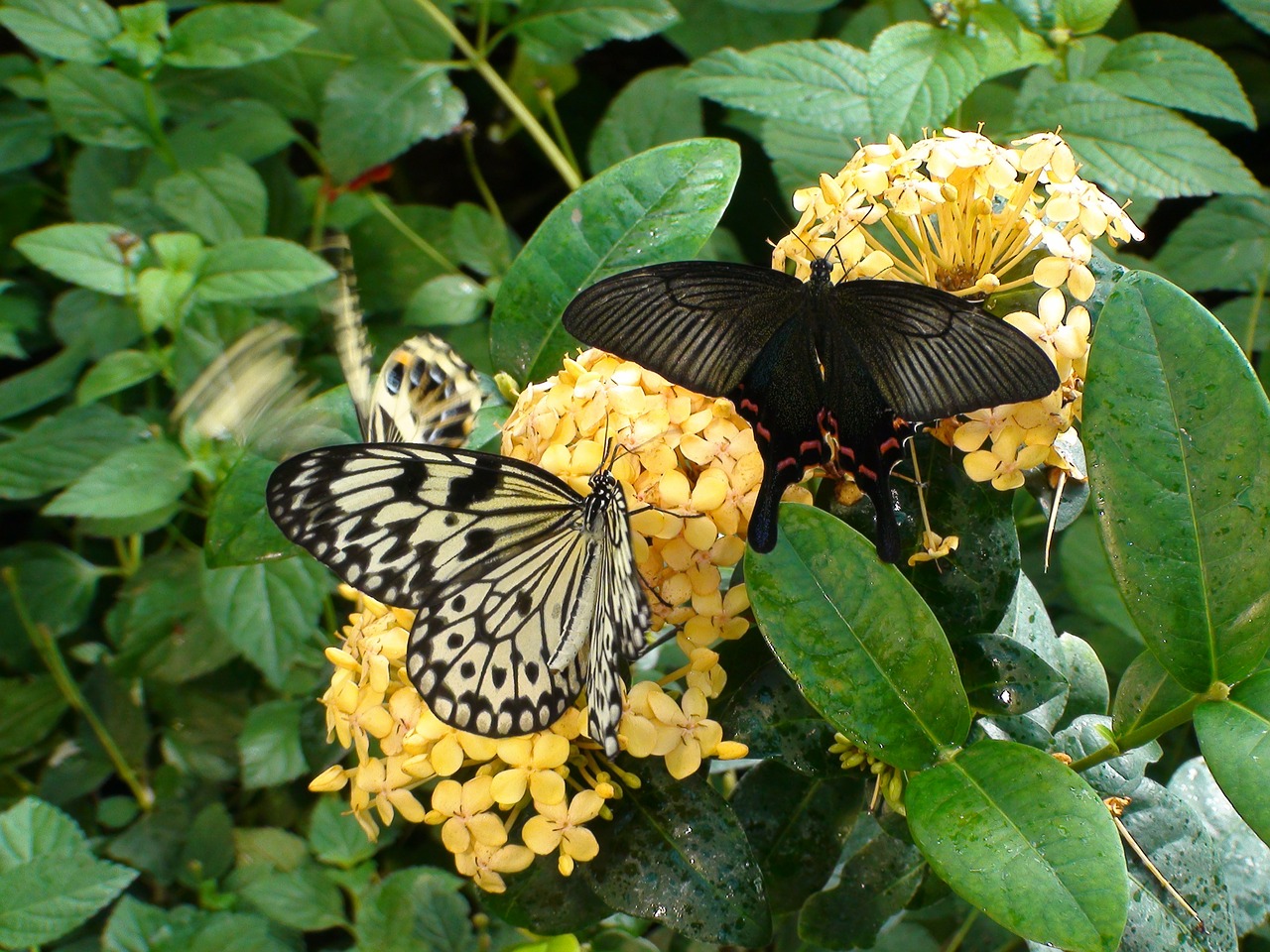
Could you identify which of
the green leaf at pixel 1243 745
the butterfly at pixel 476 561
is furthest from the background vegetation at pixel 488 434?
the butterfly at pixel 476 561

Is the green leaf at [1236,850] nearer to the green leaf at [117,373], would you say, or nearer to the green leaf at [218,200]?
the green leaf at [117,373]

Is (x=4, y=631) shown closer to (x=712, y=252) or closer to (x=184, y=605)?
(x=184, y=605)

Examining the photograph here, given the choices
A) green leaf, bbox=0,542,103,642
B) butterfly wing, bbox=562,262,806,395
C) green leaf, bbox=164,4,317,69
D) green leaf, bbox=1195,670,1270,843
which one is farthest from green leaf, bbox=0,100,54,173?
green leaf, bbox=1195,670,1270,843

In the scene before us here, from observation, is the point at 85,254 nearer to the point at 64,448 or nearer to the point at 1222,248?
the point at 64,448

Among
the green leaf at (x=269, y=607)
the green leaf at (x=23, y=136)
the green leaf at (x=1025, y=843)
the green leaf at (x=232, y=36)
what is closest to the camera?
the green leaf at (x=1025, y=843)

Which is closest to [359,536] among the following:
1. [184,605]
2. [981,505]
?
[981,505]
